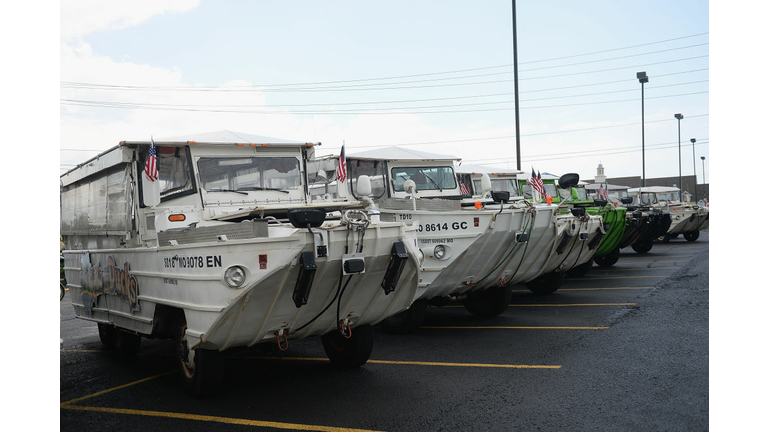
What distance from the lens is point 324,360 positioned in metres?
6.61

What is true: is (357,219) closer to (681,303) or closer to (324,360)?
(324,360)

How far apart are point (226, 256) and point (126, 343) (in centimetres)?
361

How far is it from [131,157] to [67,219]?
3399 millimetres

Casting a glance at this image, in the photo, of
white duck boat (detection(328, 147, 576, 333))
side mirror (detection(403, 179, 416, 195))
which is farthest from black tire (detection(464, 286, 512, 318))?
side mirror (detection(403, 179, 416, 195))

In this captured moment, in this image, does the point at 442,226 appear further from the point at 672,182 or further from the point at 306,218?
the point at 672,182

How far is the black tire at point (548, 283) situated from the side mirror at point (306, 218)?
7.06 meters

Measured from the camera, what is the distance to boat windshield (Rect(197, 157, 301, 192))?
6492 mm

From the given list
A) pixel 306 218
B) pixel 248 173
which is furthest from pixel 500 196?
pixel 306 218

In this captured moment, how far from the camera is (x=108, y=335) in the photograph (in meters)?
7.79

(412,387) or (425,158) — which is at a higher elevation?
(425,158)

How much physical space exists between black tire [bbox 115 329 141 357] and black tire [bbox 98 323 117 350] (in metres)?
0.08

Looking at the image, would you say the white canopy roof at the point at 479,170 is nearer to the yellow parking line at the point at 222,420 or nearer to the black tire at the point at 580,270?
the black tire at the point at 580,270

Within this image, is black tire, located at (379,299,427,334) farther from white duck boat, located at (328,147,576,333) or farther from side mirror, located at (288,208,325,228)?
side mirror, located at (288,208,325,228)
